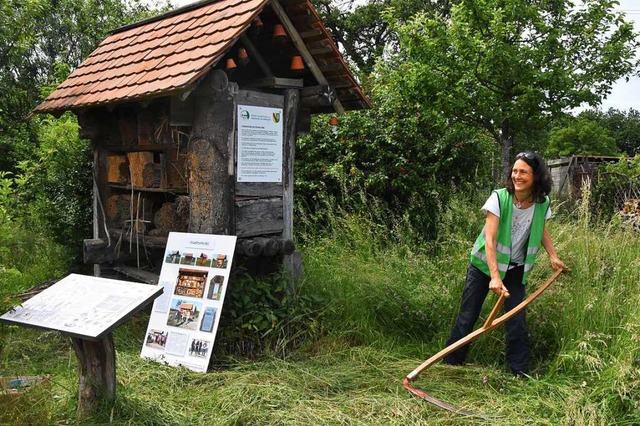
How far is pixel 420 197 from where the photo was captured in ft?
28.1

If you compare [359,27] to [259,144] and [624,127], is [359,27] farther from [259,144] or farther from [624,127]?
[624,127]

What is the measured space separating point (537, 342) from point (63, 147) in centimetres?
612

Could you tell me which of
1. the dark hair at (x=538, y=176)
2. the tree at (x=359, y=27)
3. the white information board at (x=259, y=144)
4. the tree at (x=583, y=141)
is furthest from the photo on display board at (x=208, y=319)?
the tree at (x=583, y=141)

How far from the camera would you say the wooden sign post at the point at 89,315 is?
10.8ft

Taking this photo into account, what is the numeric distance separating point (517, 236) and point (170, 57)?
3.34m

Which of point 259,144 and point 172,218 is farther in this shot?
point 172,218

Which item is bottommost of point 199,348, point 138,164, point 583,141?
point 199,348

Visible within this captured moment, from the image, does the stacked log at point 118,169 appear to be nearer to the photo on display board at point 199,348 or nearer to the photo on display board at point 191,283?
the photo on display board at point 191,283

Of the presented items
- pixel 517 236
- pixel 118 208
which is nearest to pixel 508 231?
pixel 517 236

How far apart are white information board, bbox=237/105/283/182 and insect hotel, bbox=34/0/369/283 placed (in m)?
0.01

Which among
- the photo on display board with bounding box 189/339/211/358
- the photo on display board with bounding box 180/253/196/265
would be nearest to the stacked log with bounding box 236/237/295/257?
the photo on display board with bounding box 180/253/196/265

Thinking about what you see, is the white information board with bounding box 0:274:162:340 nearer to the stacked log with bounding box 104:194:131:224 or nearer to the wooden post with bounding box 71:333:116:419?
the wooden post with bounding box 71:333:116:419

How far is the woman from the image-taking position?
4238 mm

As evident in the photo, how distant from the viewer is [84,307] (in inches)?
134
